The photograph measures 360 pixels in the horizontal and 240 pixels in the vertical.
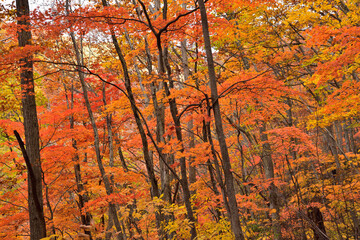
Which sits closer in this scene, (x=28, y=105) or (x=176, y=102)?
(x=28, y=105)

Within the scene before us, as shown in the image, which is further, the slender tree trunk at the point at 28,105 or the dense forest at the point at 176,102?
the slender tree trunk at the point at 28,105

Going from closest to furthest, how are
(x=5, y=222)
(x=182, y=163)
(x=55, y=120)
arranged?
(x=182, y=163) < (x=5, y=222) < (x=55, y=120)

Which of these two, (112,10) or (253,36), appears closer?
(112,10)

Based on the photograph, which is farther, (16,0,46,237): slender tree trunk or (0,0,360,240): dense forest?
(16,0,46,237): slender tree trunk

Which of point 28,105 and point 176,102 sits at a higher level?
point 28,105

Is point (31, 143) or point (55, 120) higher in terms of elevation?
point (55, 120)

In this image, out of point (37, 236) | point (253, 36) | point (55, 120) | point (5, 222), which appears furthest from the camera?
point (253, 36)

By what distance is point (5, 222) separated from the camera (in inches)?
324

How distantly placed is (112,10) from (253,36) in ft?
23.2

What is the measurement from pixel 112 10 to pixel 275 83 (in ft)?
11.9

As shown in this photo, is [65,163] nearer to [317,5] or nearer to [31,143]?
[31,143]

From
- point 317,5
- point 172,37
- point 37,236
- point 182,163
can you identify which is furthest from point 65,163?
point 317,5

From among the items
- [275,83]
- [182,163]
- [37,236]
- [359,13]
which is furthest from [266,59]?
[37,236]

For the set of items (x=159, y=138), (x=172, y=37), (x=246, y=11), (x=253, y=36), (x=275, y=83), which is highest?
(x=246, y=11)
